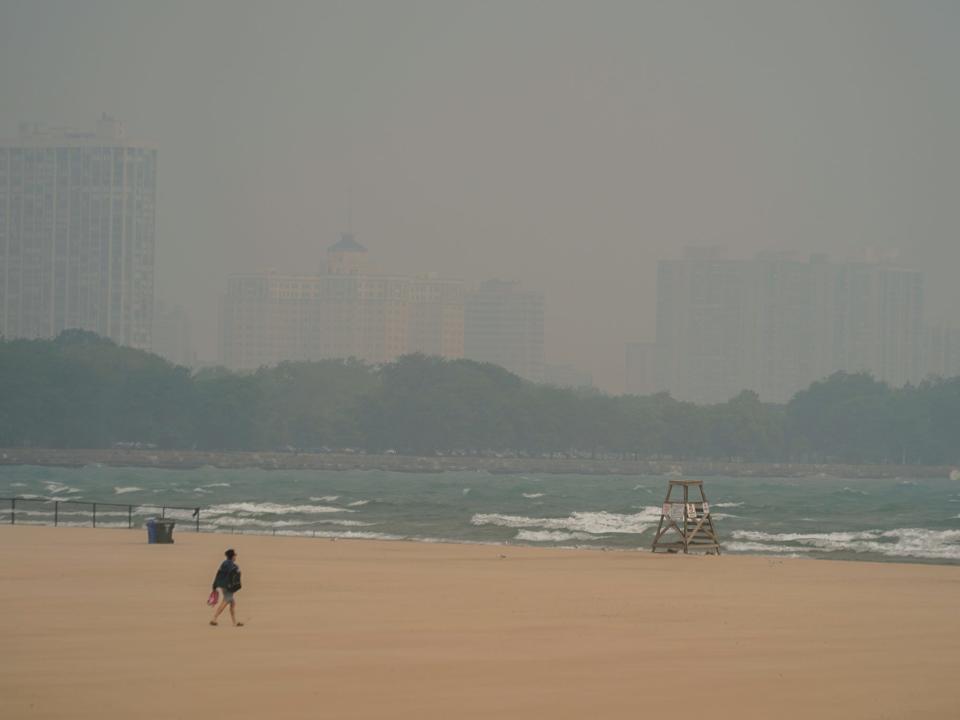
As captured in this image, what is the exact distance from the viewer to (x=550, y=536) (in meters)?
72.4

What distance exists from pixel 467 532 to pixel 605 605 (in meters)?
43.6

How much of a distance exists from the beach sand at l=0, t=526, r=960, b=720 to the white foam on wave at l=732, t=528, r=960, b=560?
2040 cm

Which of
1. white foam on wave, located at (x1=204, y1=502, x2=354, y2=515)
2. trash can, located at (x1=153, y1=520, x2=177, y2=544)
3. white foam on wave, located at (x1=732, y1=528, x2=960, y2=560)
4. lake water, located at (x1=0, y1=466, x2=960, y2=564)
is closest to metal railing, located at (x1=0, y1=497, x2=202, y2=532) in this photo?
lake water, located at (x1=0, y1=466, x2=960, y2=564)

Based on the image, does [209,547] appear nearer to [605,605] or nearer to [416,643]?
[605,605]

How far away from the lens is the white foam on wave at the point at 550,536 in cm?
7044

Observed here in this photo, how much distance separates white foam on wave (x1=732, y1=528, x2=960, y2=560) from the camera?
64812 millimetres

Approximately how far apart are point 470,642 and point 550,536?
46118 mm

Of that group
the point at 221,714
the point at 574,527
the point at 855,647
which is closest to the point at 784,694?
the point at 855,647

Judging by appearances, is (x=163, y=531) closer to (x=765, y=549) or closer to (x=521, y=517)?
(x=765, y=549)

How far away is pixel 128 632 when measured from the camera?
2695 cm

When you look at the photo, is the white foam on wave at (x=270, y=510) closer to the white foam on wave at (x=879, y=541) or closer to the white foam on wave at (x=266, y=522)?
the white foam on wave at (x=266, y=522)

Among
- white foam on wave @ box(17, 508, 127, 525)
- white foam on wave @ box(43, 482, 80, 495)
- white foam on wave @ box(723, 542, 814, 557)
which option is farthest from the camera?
white foam on wave @ box(43, 482, 80, 495)

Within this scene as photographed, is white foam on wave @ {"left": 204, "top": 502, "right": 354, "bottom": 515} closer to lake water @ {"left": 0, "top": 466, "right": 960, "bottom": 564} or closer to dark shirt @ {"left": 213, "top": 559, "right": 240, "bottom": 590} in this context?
lake water @ {"left": 0, "top": 466, "right": 960, "bottom": 564}

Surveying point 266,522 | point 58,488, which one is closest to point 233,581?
point 266,522
